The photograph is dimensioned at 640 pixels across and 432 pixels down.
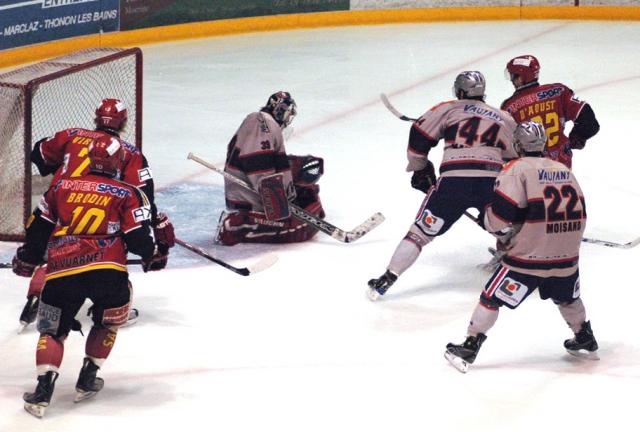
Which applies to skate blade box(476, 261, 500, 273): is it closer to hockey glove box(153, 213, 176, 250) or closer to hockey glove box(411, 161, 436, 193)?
hockey glove box(411, 161, 436, 193)

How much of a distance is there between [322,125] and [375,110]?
646mm

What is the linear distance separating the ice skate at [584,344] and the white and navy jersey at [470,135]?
0.97 metres

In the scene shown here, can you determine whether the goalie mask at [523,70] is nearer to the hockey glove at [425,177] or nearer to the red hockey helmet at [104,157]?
the hockey glove at [425,177]

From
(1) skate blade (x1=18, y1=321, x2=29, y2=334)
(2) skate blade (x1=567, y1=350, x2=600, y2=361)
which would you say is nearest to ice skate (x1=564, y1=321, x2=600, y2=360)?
(2) skate blade (x1=567, y1=350, x2=600, y2=361)

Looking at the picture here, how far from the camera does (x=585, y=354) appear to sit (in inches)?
192

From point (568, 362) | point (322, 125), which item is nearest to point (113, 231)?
point (568, 362)

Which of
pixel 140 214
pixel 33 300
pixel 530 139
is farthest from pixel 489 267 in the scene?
pixel 140 214

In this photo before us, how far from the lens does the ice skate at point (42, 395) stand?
420cm

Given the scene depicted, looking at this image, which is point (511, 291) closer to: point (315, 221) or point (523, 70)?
point (523, 70)

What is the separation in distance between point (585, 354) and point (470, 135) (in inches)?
44.7

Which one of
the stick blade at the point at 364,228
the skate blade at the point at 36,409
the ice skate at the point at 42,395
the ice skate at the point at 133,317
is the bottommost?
the stick blade at the point at 364,228

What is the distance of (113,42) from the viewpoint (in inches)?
420

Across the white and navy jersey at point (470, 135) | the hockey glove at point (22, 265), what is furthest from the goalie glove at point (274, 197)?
the hockey glove at point (22, 265)

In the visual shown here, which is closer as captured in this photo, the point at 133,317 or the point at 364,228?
the point at 133,317
